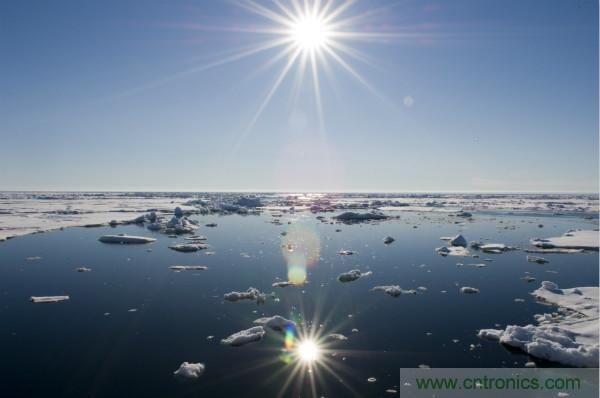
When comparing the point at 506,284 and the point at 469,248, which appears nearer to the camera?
the point at 506,284

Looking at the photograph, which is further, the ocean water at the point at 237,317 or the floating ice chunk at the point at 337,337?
the floating ice chunk at the point at 337,337

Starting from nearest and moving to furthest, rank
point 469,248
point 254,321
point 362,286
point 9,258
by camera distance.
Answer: point 254,321 → point 362,286 → point 9,258 → point 469,248

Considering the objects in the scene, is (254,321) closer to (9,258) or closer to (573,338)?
(573,338)

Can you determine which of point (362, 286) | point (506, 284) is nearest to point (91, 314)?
point (362, 286)

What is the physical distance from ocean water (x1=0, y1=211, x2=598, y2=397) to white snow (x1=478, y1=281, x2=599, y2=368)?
36 centimetres

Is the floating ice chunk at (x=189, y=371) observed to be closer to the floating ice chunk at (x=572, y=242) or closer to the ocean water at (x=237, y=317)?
the ocean water at (x=237, y=317)

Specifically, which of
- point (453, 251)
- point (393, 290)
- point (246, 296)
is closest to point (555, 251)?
point (453, 251)

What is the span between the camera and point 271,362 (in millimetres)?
Result: 8852

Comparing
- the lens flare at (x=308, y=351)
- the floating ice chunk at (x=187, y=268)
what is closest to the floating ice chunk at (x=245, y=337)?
the lens flare at (x=308, y=351)

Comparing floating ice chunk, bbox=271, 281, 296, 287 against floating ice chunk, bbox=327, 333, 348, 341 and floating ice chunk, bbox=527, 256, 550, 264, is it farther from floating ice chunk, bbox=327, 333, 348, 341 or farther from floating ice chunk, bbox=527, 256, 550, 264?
floating ice chunk, bbox=527, 256, 550, 264

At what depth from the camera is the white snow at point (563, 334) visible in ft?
28.3

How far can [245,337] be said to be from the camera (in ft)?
32.2

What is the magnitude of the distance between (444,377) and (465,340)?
214 cm

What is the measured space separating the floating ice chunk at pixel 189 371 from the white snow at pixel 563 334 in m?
7.36
